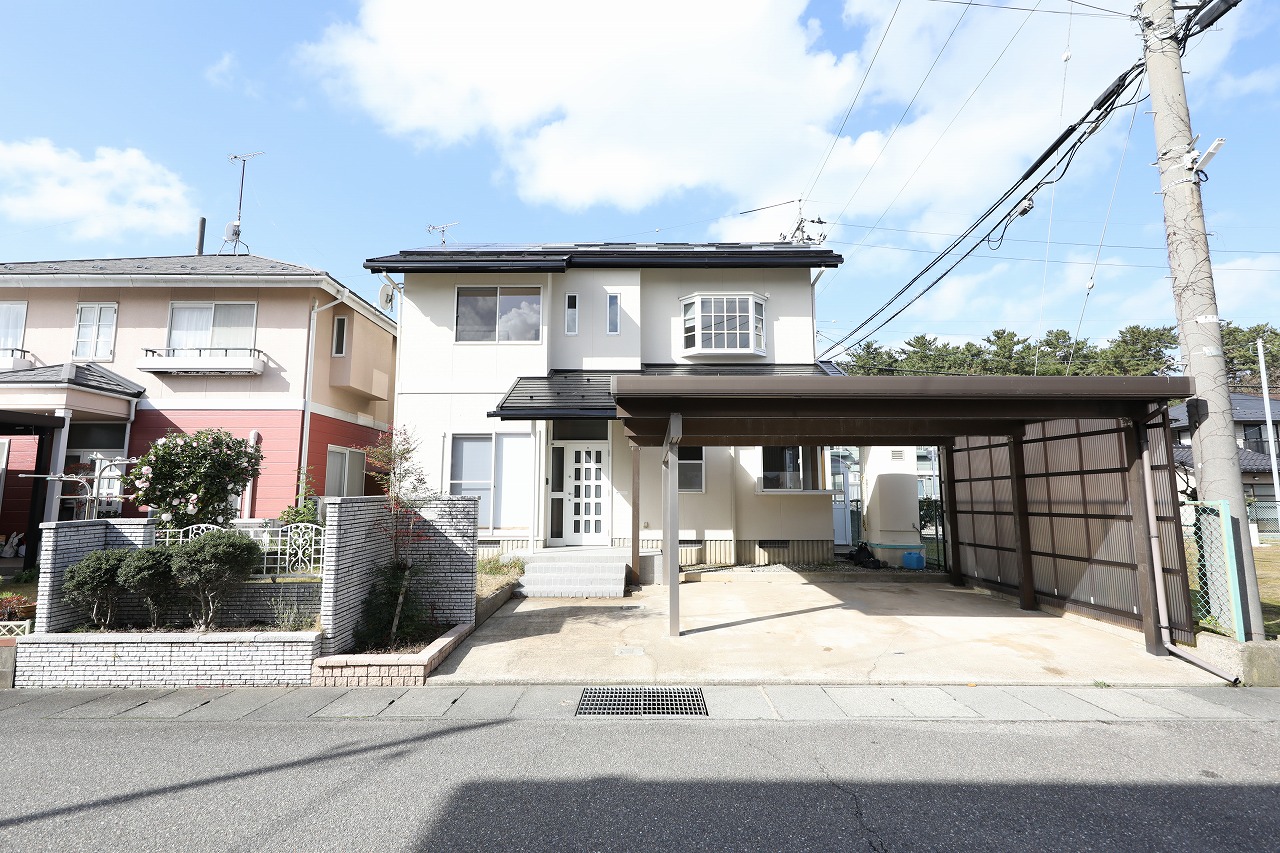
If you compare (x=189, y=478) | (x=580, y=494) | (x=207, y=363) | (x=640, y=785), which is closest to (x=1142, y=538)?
(x=640, y=785)

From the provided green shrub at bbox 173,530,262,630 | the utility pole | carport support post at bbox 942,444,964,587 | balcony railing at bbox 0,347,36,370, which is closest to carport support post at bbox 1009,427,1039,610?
carport support post at bbox 942,444,964,587

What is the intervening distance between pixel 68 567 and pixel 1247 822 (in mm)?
9737

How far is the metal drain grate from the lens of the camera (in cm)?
501

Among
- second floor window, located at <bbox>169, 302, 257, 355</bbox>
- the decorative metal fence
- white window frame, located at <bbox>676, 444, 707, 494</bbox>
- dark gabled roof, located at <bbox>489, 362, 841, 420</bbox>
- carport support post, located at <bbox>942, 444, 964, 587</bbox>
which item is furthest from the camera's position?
second floor window, located at <bbox>169, 302, 257, 355</bbox>

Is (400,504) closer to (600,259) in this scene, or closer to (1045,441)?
(600,259)

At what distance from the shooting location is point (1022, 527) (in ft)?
28.5

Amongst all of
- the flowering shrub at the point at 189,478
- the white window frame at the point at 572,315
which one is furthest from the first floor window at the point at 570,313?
the flowering shrub at the point at 189,478

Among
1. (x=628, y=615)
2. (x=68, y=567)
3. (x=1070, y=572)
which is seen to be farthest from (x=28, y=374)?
(x=1070, y=572)

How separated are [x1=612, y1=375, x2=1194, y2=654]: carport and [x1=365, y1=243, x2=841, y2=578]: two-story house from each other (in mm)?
2938

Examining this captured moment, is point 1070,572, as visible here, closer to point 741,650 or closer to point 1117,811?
point 741,650

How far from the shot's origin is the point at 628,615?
8336mm

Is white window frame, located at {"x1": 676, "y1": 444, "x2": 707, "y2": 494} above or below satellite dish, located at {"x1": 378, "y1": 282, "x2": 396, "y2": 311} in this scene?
below

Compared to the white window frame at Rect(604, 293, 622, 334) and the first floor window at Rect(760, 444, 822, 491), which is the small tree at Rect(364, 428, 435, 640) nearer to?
the white window frame at Rect(604, 293, 622, 334)

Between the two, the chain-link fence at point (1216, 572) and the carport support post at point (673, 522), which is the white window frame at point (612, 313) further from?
the chain-link fence at point (1216, 572)
